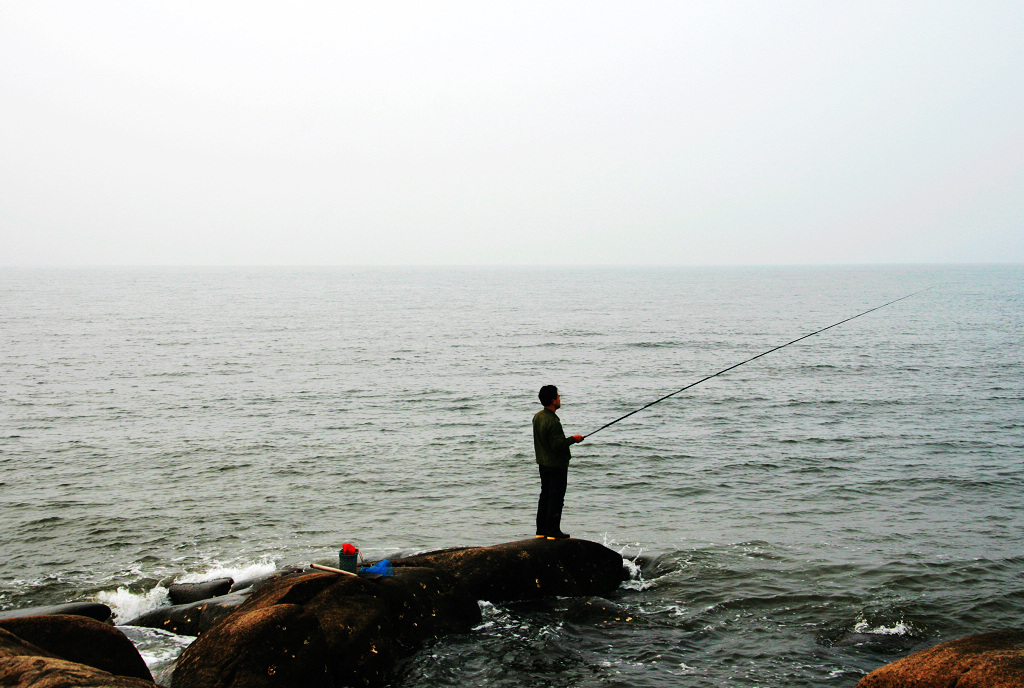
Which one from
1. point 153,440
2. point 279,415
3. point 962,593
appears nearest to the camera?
point 962,593

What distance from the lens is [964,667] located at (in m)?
5.77

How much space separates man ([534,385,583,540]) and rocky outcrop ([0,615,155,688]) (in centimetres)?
447

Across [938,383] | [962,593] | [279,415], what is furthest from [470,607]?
[938,383]

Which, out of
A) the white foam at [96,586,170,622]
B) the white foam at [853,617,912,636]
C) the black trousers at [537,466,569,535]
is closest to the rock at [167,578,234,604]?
the white foam at [96,586,170,622]

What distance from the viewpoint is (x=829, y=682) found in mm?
7250

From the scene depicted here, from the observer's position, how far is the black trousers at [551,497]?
29.7 feet

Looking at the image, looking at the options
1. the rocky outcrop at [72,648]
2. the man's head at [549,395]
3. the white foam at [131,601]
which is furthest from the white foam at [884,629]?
the white foam at [131,601]

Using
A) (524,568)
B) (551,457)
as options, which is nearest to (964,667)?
(551,457)

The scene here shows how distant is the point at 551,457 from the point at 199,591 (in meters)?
4.51

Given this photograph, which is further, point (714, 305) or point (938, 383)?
point (714, 305)

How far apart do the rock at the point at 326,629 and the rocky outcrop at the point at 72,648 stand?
1.52 ft

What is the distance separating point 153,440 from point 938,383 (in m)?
22.9

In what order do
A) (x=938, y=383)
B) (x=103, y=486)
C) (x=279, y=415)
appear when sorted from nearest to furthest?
(x=103, y=486) → (x=279, y=415) → (x=938, y=383)

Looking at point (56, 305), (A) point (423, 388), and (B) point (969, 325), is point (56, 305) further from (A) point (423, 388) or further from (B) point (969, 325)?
(B) point (969, 325)
